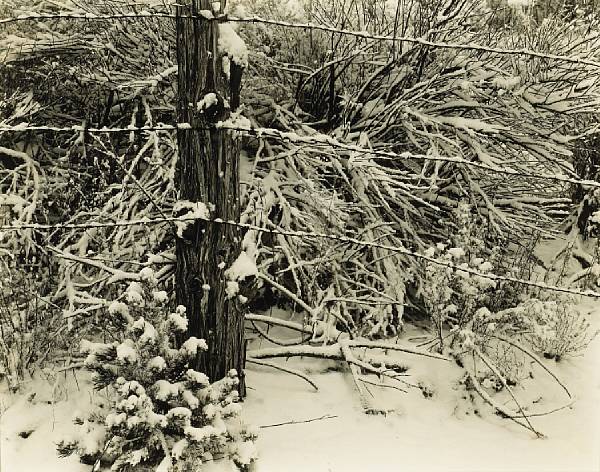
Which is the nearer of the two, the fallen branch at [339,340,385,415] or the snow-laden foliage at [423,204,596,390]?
the fallen branch at [339,340,385,415]

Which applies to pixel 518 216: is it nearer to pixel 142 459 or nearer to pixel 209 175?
pixel 209 175

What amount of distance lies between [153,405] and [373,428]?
4.64 ft

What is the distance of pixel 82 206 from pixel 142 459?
224 centimetres

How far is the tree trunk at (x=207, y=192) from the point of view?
2754 mm

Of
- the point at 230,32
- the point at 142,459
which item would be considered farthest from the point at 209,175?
the point at 142,459

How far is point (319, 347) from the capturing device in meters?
3.91

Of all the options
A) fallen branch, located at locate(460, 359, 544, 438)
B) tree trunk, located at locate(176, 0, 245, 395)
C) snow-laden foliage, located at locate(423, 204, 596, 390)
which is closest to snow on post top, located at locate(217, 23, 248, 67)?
tree trunk, located at locate(176, 0, 245, 395)

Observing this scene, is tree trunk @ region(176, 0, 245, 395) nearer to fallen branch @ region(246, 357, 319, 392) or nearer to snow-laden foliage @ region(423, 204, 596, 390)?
fallen branch @ region(246, 357, 319, 392)

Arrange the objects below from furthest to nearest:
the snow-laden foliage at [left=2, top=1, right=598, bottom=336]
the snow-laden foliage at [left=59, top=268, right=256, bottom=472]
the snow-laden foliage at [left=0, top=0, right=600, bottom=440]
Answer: the snow-laden foliage at [left=2, top=1, right=598, bottom=336] → the snow-laden foliage at [left=0, top=0, right=600, bottom=440] → the snow-laden foliage at [left=59, top=268, right=256, bottom=472]

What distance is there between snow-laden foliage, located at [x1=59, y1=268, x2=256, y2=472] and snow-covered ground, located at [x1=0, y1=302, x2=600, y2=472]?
0.24 meters

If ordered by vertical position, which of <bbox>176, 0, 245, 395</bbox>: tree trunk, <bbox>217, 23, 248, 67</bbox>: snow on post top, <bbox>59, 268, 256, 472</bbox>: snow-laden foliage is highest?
<bbox>217, 23, 248, 67</bbox>: snow on post top

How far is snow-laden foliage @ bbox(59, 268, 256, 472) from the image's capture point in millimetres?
2617

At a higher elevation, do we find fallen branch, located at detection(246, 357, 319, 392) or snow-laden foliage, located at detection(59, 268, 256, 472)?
snow-laden foliage, located at detection(59, 268, 256, 472)

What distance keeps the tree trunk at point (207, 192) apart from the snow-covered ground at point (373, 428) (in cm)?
55
